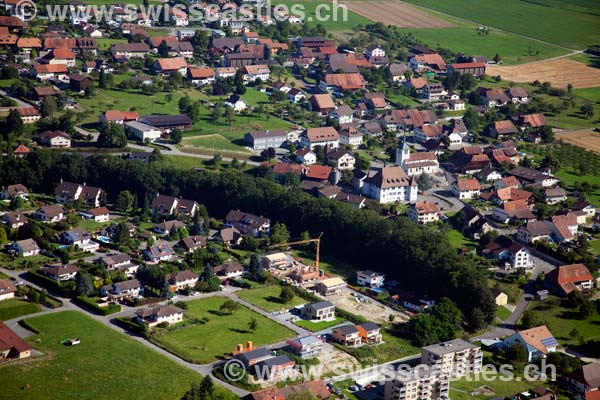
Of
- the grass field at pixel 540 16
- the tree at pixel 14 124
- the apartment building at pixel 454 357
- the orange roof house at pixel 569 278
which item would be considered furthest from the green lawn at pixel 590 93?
the apartment building at pixel 454 357

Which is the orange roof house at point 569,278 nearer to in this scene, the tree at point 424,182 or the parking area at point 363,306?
the parking area at point 363,306

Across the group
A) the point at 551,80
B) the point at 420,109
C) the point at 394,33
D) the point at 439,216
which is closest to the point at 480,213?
the point at 439,216

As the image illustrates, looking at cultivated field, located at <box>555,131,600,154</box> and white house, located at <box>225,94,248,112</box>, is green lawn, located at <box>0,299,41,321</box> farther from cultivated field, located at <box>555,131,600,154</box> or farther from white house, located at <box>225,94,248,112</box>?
cultivated field, located at <box>555,131,600,154</box>

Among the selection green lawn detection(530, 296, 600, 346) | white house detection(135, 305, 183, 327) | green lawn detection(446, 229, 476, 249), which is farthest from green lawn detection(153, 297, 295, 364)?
green lawn detection(446, 229, 476, 249)

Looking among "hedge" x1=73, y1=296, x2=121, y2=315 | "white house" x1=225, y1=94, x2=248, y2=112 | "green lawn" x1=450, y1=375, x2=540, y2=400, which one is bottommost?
"green lawn" x1=450, y1=375, x2=540, y2=400

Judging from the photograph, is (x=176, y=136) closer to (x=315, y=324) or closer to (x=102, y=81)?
(x=102, y=81)

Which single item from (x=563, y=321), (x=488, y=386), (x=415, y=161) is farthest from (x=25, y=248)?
(x=415, y=161)
